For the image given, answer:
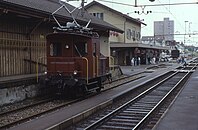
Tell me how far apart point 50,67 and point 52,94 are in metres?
1.63

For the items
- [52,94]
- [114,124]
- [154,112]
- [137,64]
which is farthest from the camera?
[137,64]

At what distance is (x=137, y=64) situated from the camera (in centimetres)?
5281

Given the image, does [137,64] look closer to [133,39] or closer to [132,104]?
[133,39]

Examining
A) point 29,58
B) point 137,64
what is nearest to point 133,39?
point 137,64

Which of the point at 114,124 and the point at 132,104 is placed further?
the point at 132,104

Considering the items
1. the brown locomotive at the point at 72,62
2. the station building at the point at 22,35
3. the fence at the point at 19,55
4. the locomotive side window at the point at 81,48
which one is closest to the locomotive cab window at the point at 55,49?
the brown locomotive at the point at 72,62

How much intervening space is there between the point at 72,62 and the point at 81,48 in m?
0.95

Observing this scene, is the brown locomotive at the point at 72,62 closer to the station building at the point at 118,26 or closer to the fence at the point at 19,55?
the fence at the point at 19,55

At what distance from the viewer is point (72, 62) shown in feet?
52.0

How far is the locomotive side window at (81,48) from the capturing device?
1628 centimetres

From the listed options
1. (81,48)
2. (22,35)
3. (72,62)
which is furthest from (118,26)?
(72,62)

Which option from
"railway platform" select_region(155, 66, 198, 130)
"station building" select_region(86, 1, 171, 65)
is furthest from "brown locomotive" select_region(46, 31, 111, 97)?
"station building" select_region(86, 1, 171, 65)

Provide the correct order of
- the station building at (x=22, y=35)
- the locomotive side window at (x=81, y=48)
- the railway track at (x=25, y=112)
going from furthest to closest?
1. the locomotive side window at (x=81, y=48)
2. the station building at (x=22, y=35)
3. the railway track at (x=25, y=112)

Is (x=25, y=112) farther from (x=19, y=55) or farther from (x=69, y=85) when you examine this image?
(x=19, y=55)
